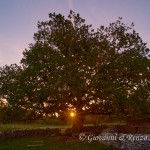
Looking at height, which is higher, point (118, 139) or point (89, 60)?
point (89, 60)

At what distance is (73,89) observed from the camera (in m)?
47.2

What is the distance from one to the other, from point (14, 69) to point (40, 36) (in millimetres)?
5913

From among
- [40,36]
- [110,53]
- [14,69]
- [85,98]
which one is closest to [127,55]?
[110,53]

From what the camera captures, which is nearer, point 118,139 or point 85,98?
point 118,139

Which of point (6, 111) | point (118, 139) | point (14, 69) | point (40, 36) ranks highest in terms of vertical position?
point (40, 36)

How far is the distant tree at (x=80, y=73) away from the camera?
153 feet

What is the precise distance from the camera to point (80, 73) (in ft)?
152

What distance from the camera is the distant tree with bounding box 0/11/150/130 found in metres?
Answer: 46.7

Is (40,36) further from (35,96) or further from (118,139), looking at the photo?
(118,139)

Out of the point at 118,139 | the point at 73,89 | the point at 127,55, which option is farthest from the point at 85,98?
the point at 118,139

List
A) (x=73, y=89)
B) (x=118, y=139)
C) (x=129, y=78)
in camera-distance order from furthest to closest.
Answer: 1. (x=129, y=78)
2. (x=73, y=89)
3. (x=118, y=139)

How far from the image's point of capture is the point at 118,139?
33.0m

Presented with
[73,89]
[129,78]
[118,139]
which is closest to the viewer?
[118,139]

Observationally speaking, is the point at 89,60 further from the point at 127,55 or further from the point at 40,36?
the point at 40,36
